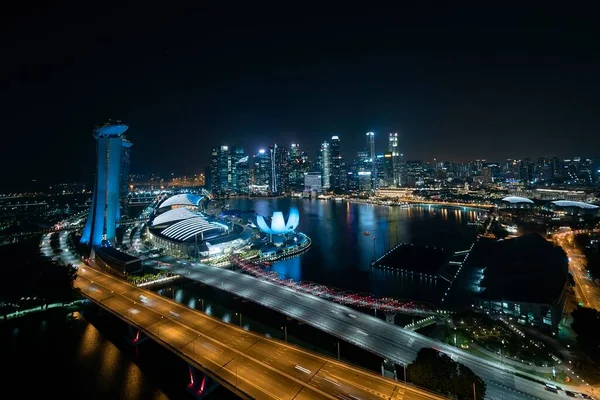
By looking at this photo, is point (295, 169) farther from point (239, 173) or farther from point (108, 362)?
point (108, 362)

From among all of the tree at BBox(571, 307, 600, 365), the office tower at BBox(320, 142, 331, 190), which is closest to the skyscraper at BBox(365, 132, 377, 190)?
the office tower at BBox(320, 142, 331, 190)

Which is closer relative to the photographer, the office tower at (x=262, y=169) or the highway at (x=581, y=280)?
the highway at (x=581, y=280)

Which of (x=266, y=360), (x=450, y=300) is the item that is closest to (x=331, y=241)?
(x=450, y=300)

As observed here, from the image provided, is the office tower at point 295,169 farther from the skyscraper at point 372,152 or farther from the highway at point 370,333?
the highway at point 370,333

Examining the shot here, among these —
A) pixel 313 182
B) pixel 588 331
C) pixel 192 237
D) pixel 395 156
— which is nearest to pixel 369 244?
pixel 192 237

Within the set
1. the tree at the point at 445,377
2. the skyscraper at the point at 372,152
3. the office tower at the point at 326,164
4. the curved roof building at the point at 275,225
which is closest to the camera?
the tree at the point at 445,377

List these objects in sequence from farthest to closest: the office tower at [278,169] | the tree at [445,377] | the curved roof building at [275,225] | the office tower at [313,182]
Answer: the office tower at [278,169] → the office tower at [313,182] → the curved roof building at [275,225] → the tree at [445,377]

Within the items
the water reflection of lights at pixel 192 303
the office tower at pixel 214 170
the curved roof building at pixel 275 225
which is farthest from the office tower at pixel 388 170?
the water reflection of lights at pixel 192 303
